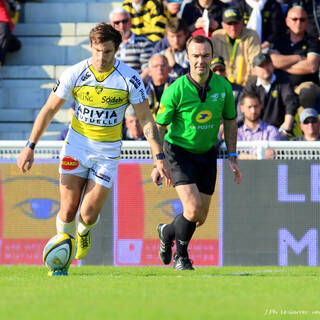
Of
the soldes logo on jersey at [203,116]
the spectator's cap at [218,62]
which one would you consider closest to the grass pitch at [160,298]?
the soldes logo on jersey at [203,116]

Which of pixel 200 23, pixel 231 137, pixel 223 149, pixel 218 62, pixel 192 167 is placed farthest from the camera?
pixel 200 23

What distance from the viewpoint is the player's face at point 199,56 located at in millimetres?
8430

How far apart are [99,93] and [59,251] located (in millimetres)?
1506

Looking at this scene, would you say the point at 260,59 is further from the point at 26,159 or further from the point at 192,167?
the point at 26,159

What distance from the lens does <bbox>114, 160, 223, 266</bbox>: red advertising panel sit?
34.5 feet

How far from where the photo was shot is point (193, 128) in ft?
28.1

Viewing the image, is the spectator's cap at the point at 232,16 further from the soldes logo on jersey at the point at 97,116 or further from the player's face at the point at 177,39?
the soldes logo on jersey at the point at 97,116

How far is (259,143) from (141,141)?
4.84 feet

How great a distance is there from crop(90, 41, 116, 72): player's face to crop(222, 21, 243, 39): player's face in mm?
5257

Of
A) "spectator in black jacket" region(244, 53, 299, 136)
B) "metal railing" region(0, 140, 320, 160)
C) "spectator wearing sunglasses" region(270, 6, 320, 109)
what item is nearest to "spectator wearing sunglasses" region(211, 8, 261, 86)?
"spectator wearing sunglasses" region(270, 6, 320, 109)

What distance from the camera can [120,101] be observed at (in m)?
7.88

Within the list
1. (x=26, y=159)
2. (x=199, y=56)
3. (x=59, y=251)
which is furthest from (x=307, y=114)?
(x=26, y=159)

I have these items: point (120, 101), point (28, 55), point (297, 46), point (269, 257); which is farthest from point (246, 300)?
point (28, 55)

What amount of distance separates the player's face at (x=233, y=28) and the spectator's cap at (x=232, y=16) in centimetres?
6
